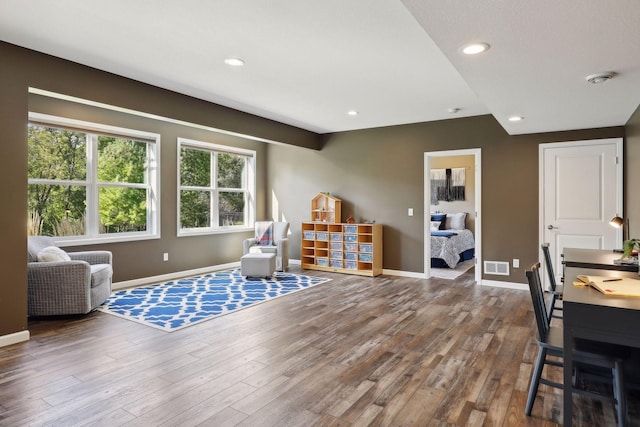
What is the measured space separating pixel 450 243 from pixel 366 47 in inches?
193

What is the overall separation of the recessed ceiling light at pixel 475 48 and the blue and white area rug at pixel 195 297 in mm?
3373

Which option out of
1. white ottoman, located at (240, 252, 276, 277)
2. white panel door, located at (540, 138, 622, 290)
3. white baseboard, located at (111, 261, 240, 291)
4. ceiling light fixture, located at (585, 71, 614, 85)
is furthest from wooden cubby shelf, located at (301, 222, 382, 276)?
ceiling light fixture, located at (585, 71, 614, 85)

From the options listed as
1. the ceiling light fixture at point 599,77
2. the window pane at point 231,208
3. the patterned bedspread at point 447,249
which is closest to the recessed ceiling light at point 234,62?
the ceiling light fixture at point 599,77

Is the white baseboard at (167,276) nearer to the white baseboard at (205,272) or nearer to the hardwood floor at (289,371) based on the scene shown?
the white baseboard at (205,272)

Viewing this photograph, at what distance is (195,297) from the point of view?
4.87 meters

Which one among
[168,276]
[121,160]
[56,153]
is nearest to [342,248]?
[168,276]

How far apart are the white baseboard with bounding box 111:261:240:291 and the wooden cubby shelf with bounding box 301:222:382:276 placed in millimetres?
1442

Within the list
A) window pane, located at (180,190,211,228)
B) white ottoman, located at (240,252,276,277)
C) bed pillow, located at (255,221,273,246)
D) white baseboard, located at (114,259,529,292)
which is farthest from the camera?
bed pillow, located at (255,221,273,246)

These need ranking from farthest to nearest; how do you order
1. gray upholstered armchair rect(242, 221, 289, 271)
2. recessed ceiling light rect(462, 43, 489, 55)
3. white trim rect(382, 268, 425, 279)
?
1. gray upholstered armchair rect(242, 221, 289, 271)
2. white trim rect(382, 268, 425, 279)
3. recessed ceiling light rect(462, 43, 489, 55)

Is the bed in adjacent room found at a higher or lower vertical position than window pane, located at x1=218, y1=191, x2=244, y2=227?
lower

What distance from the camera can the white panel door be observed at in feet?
16.2

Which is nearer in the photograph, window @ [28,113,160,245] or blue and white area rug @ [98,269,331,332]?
blue and white area rug @ [98,269,331,332]

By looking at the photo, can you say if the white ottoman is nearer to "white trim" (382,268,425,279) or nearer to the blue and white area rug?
the blue and white area rug

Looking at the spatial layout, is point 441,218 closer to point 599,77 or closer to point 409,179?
point 409,179
